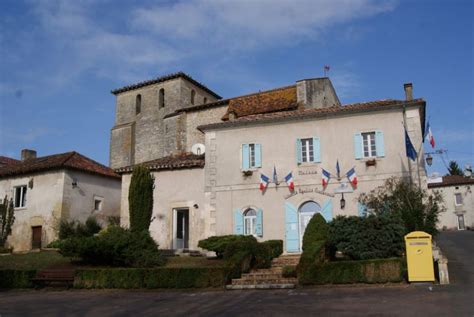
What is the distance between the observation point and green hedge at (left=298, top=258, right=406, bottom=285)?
45.2ft

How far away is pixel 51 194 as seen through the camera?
91.0ft

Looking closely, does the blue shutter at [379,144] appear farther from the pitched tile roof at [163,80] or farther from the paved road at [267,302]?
the pitched tile roof at [163,80]

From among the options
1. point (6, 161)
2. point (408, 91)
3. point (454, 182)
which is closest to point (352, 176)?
point (408, 91)

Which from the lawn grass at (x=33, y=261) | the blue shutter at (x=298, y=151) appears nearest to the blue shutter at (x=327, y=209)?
the blue shutter at (x=298, y=151)

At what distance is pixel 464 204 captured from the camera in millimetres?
50656

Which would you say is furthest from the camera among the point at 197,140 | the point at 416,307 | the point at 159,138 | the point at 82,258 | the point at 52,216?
the point at 159,138

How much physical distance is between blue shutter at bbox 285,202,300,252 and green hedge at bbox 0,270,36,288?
1035 cm

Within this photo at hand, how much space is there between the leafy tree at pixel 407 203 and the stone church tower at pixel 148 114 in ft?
67.5

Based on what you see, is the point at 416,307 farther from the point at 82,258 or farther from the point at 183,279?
the point at 82,258

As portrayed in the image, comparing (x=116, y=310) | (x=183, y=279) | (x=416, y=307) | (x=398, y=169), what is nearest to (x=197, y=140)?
(x=398, y=169)

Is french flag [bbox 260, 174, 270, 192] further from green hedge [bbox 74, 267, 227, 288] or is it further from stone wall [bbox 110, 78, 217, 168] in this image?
stone wall [bbox 110, 78, 217, 168]

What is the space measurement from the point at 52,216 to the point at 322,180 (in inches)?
610

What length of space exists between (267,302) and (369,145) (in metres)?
11.6

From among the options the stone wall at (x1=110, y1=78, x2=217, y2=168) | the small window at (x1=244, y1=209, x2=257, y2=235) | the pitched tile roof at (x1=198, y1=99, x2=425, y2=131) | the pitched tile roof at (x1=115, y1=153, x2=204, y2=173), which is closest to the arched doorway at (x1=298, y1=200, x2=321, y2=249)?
the small window at (x1=244, y1=209, x2=257, y2=235)
